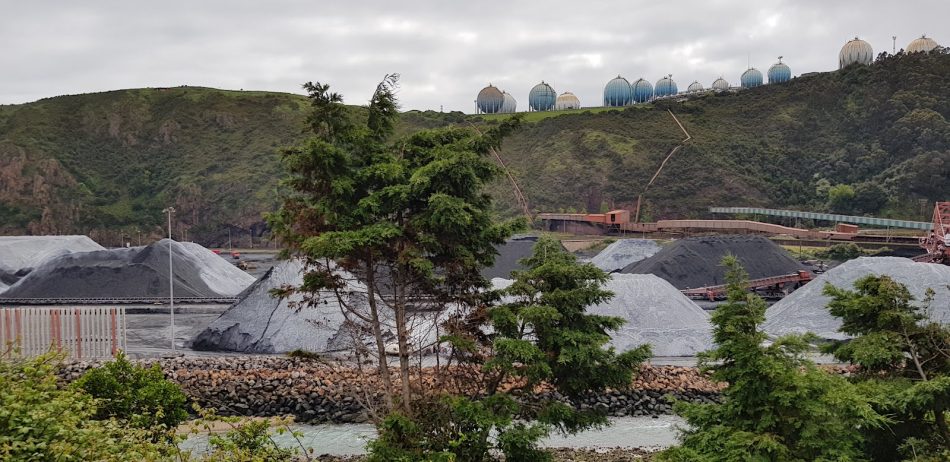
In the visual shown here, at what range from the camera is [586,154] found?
78312mm

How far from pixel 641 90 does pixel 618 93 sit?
388 cm

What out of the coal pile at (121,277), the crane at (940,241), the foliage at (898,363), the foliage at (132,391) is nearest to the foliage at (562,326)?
the foliage at (898,363)

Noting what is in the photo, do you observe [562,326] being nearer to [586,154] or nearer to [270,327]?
[270,327]

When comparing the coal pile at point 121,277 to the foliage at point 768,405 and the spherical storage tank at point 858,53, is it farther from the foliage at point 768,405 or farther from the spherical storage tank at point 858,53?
the spherical storage tank at point 858,53

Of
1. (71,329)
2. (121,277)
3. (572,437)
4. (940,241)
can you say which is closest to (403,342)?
(572,437)

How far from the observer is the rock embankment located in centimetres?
2041

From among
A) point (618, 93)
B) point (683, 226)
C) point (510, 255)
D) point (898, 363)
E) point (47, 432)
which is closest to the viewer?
point (47, 432)

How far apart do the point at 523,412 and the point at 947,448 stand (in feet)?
19.7

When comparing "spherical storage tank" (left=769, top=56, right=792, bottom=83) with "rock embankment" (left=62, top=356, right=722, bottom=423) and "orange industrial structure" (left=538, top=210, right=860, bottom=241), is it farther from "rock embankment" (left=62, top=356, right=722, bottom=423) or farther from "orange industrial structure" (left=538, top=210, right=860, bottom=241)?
"rock embankment" (left=62, top=356, right=722, bottom=423)

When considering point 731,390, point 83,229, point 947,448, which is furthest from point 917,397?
point 83,229

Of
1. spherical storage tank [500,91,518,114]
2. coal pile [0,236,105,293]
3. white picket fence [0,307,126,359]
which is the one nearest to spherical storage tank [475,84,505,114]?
spherical storage tank [500,91,518,114]

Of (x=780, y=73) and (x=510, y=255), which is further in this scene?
(x=780, y=73)

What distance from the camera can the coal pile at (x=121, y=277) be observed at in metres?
39.2

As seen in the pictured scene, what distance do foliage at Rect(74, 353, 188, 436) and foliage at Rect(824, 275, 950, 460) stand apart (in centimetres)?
1149
